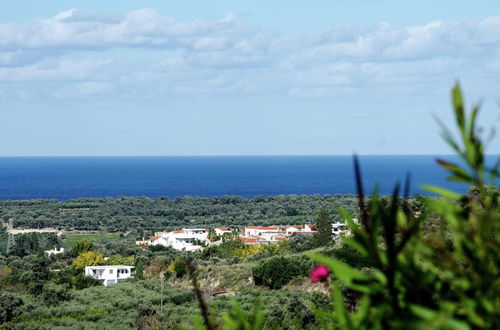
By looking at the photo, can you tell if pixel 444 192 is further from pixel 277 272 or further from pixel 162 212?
pixel 162 212

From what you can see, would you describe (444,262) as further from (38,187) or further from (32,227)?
(38,187)

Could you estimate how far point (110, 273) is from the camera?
1526 inches

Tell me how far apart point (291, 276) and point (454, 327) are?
2869cm

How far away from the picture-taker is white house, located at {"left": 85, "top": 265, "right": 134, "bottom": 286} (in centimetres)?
3800

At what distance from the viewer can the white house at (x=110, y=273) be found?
38000mm

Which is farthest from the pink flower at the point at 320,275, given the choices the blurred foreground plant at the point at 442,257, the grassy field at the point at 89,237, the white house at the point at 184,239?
the grassy field at the point at 89,237

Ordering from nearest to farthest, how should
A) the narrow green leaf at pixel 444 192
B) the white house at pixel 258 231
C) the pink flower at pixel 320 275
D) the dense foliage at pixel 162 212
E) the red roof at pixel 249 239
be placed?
the narrow green leaf at pixel 444 192 < the pink flower at pixel 320 275 < the red roof at pixel 249 239 < the white house at pixel 258 231 < the dense foliage at pixel 162 212

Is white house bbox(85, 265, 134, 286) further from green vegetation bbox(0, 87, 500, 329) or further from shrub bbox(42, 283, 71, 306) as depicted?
shrub bbox(42, 283, 71, 306)

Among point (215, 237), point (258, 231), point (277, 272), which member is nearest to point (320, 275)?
point (277, 272)

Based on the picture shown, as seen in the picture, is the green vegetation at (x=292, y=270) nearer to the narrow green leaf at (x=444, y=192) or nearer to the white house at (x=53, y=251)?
the narrow green leaf at (x=444, y=192)

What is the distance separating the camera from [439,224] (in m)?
1.77

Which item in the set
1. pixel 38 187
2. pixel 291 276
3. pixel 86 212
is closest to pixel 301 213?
pixel 86 212

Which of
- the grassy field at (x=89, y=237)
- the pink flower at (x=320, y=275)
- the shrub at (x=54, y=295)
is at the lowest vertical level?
the grassy field at (x=89, y=237)

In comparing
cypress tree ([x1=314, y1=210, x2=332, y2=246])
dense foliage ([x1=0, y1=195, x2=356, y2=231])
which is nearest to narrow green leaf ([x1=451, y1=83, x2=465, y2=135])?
cypress tree ([x1=314, y1=210, x2=332, y2=246])
